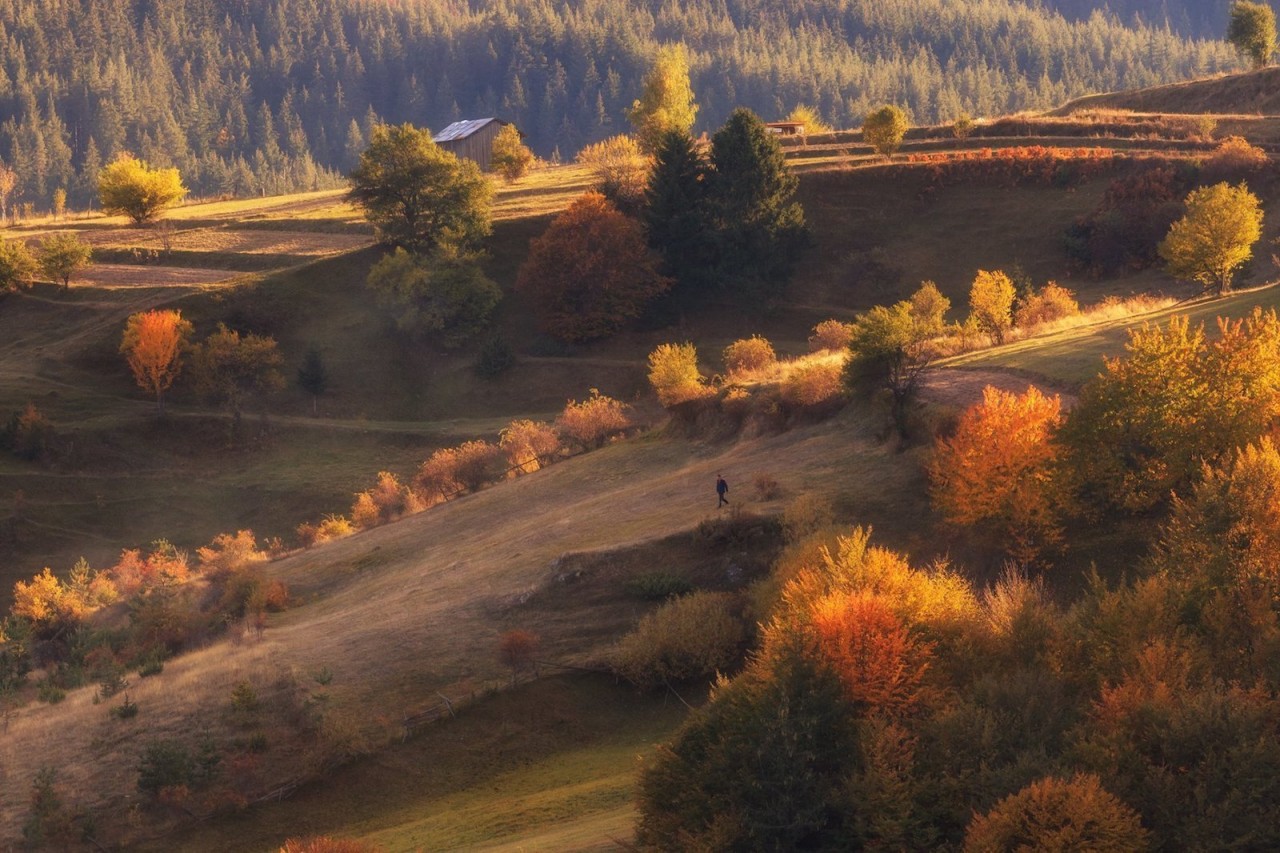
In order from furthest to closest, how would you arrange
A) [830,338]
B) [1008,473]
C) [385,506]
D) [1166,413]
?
[830,338] → [385,506] → [1008,473] → [1166,413]

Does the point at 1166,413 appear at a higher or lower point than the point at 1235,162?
lower

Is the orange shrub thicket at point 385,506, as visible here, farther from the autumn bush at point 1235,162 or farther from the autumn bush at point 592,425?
the autumn bush at point 1235,162

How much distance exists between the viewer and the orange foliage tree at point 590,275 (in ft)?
253

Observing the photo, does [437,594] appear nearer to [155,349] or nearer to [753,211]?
[155,349]

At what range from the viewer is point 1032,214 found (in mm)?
77438

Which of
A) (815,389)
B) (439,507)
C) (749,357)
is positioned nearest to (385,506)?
(439,507)

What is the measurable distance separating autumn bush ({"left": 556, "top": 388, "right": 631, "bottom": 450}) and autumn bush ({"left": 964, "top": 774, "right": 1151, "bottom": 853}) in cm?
3603

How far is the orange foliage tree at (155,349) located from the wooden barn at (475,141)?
46737 mm

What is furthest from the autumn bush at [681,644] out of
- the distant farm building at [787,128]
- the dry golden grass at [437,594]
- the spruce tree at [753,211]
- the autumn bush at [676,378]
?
the distant farm building at [787,128]

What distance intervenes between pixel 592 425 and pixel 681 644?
964 inches

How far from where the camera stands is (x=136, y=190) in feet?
327

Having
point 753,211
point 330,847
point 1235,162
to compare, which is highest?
point 753,211

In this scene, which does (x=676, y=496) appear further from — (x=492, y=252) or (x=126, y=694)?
(x=492, y=252)

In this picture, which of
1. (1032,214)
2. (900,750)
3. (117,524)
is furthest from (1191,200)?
(117,524)
